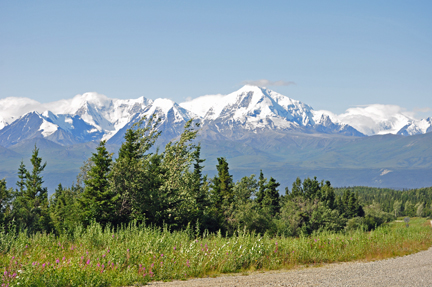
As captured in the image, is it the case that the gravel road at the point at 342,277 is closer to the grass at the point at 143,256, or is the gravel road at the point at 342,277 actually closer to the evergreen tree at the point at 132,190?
the grass at the point at 143,256

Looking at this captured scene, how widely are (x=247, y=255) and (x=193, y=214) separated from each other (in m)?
20.7

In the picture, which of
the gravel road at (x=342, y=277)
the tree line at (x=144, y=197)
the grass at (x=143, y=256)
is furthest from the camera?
the tree line at (x=144, y=197)

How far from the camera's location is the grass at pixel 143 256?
38.7ft

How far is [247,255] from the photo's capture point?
50.1 ft

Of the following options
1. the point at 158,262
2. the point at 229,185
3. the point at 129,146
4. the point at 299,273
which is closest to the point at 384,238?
the point at 299,273

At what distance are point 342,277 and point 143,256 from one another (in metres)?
6.50

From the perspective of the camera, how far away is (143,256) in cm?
1395

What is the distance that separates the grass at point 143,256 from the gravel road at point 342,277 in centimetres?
83

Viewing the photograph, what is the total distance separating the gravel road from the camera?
12469 mm

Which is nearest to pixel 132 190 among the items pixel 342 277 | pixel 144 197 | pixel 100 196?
pixel 144 197

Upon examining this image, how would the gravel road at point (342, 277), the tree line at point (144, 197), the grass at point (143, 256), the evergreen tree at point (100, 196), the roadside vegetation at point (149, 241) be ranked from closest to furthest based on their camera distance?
the grass at point (143, 256) → the gravel road at point (342, 277) → the roadside vegetation at point (149, 241) → the evergreen tree at point (100, 196) → the tree line at point (144, 197)

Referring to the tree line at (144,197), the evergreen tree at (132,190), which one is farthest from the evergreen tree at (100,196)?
the evergreen tree at (132,190)

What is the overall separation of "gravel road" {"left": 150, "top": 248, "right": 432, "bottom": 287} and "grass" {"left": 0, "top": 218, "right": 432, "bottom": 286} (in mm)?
834

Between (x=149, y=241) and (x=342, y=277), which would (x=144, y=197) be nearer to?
(x=149, y=241)
